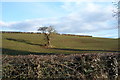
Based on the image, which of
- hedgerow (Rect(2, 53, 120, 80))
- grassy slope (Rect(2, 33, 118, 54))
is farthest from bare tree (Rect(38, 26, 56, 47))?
hedgerow (Rect(2, 53, 120, 80))

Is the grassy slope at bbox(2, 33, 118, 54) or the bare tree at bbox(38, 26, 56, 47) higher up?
the bare tree at bbox(38, 26, 56, 47)


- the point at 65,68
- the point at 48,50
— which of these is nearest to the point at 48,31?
the point at 48,50

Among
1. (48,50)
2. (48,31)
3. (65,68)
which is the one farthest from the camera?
(48,31)

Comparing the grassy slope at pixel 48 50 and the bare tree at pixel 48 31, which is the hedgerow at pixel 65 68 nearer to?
the grassy slope at pixel 48 50

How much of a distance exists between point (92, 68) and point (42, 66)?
2.25 m

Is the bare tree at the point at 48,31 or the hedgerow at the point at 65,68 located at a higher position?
the bare tree at the point at 48,31

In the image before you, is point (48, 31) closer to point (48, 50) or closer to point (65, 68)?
point (48, 50)

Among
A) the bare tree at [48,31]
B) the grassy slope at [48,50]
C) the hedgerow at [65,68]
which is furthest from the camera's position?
the bare tree at [48,31]

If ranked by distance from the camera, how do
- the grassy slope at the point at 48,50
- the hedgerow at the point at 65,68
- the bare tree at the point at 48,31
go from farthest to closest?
the bare tree at the point at 48,31 < the grassy slope at the point at 48,50 < the hedgerow at the point at 65,68

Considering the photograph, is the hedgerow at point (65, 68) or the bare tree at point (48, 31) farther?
the bare tree at point (48, 31)

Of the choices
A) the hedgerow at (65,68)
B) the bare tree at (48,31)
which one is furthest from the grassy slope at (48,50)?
the hedgerow at (65,68)

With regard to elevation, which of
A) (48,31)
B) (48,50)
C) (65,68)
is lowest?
(48,50)

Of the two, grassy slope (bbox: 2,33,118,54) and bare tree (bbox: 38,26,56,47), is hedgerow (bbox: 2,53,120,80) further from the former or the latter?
bare tree (bbox: 38,26,56,47)

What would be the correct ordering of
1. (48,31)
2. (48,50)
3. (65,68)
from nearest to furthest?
(65,68) < (48,50) < (48,31)
